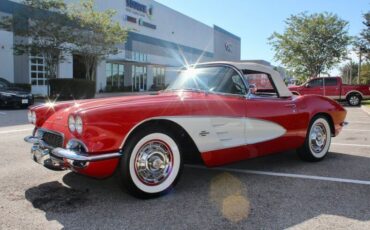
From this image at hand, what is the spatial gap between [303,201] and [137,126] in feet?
6.19

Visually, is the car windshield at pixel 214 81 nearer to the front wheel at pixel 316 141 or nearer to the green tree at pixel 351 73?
the front wheel at pixel 316 141

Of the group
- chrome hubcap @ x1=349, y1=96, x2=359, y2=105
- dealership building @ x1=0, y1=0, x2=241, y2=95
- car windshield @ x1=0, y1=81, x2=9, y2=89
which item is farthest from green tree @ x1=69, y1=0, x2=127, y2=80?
chrome hubcap @ x1=349, y1=96, x2=359, y2=105

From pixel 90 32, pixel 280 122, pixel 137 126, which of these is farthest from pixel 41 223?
pixel 90 32

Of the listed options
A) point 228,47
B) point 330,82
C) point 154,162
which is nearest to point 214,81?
point 154,162

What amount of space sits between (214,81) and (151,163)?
1530 millimetres

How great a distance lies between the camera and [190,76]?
5246mm

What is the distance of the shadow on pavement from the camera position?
3.37 metres

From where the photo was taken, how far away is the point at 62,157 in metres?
3.67

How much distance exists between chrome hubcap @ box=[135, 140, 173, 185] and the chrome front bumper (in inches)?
11.0

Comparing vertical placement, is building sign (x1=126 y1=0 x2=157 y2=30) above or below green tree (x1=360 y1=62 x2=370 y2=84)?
above

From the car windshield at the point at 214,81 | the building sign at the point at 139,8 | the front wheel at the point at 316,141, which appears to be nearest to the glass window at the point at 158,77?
the building sign at the point at 139,8

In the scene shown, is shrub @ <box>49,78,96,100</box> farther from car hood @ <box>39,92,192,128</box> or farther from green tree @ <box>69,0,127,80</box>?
car hood @ <box>39,92,192,128</box>

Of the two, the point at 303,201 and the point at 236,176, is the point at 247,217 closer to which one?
the point at 303,201

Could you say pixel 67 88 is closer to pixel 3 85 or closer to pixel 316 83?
pixel 3 85
